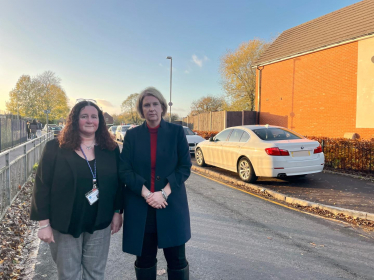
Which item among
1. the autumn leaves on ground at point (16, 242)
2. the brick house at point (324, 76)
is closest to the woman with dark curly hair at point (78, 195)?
the autumn leaves on ground at point (16, 242)

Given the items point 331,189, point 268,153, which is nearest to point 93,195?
point 268,153

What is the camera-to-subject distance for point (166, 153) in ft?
7.33

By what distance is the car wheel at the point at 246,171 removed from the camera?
7527mm

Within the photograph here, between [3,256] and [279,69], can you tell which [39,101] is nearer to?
[279,69]

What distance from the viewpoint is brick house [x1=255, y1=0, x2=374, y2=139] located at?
14.4 metres

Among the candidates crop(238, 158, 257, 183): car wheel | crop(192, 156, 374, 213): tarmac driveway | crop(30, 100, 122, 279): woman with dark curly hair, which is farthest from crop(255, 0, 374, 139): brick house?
crop(30, 100, 122, 279): woman with dark curly hair

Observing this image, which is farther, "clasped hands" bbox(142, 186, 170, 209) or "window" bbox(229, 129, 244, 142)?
"window" bbox(229, 129, 244, 142)

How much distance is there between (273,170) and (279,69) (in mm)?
15055

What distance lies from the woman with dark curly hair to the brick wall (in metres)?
15.1

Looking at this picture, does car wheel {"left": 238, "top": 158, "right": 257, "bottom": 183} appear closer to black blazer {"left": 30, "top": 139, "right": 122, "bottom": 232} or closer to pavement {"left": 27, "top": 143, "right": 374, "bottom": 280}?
pavement {"left": 27, "top": 143, "right": 374, "bottom": 280}

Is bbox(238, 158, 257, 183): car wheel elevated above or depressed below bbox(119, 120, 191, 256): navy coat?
below

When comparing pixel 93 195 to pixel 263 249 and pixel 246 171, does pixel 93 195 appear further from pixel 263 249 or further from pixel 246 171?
pixel 246 171

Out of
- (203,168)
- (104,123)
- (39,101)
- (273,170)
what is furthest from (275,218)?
(39,101)

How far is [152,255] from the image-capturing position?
2277 mm
